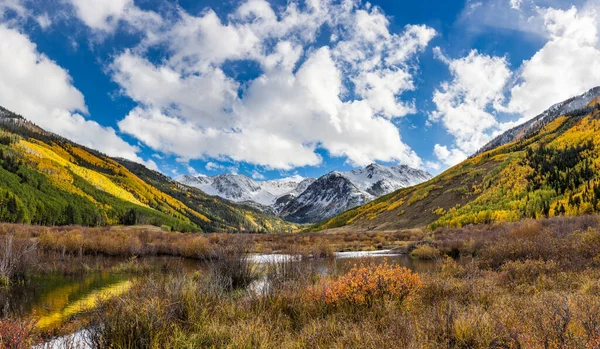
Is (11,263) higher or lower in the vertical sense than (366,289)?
lower

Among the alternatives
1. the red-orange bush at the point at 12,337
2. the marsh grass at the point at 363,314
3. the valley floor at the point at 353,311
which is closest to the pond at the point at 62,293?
the valley floor at the point at 353,311

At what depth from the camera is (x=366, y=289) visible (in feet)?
24.7

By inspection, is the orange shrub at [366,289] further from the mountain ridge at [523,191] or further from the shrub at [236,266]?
the mountain ridge at [523,191]

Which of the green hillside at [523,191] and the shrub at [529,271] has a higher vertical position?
the green hillside at [523,191]

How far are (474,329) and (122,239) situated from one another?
105ft

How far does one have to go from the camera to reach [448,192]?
66.3 m

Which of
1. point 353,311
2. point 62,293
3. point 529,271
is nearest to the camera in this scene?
point 353,311

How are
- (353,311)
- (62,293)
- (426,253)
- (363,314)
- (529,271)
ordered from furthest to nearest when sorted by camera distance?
(426,253) → (62,293) → (529,271) → (353,311) → (363,314)

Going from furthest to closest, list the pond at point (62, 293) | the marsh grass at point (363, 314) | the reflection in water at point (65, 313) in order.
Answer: the pond at point (62, 293)
the reflection in water at point (65, 313)
the marsh grass at point (363, 314)

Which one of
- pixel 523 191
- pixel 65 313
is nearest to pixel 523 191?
pixel 523 191

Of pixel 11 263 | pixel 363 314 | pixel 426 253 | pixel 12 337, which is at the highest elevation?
pixel 12 337

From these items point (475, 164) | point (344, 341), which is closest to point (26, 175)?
point (344, 341)

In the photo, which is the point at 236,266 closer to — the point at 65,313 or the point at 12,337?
the point at 65,313

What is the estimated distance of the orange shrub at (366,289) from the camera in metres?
7.35
